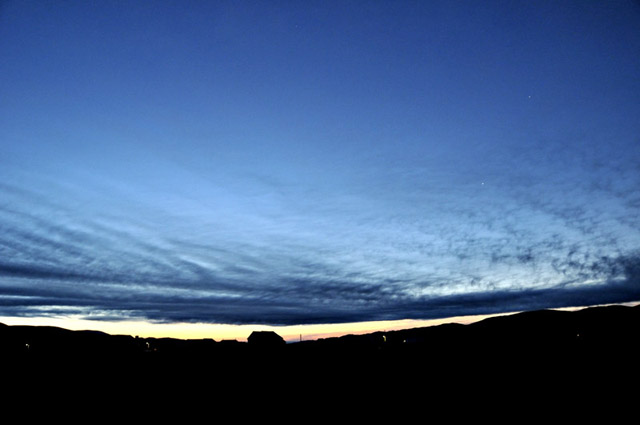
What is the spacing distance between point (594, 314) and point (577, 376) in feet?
317

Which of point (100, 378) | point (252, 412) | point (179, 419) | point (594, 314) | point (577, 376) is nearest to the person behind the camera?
point (179, 419)

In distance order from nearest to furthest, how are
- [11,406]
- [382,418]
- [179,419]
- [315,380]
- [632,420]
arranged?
[632,420] < [382,418] < [179,419] < [11,406] < [315,380]

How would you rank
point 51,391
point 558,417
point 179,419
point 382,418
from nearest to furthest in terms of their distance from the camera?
point 558,417 < point 382,418 < point 179,419 < point 51,391

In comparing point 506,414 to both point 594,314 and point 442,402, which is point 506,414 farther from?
point 594,314

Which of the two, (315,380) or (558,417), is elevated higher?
(558,417)

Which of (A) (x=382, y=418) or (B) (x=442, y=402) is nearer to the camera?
(A) (x=382, y=418)

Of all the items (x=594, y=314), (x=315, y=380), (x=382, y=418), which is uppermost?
(x=382, y=418)

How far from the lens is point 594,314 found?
92812mm

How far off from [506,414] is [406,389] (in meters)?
6.35

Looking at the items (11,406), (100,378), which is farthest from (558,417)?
(100,378)

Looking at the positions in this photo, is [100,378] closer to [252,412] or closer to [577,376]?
[252,412]

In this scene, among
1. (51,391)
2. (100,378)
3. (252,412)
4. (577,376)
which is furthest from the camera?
(100,378)

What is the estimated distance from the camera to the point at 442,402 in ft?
50.2

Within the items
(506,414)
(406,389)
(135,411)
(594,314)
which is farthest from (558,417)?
(594,314)
